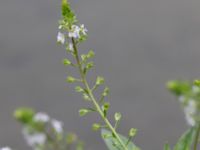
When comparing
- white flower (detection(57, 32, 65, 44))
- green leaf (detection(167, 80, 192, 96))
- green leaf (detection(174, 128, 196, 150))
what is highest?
white flower (detection(57, 32, 65, 44))

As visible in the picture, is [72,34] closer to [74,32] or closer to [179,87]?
[74,32]

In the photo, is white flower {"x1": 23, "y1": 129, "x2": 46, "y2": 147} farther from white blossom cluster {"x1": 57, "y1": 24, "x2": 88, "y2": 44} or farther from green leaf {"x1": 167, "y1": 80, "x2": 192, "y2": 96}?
white blossom cluster {"x1": 57, "y1": 24, "x2": 88, "y2": 44}

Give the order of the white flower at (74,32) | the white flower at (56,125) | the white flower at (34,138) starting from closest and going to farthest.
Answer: the white flower at (34,138) < the white flower at (56,125) < the white flower at (74,32)

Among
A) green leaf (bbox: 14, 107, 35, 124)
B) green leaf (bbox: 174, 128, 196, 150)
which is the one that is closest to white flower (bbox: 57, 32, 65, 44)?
green leaf (bbox: 174, 128, 196, 150)

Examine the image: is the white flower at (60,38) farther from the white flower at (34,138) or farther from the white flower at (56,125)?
the white flower at (34,138)

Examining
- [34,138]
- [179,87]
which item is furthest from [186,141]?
[34,138]

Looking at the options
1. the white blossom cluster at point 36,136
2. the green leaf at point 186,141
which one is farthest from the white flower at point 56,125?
the green leaf at point 186,141

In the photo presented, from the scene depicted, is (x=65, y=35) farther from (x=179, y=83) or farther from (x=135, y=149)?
(x=179, y=83)

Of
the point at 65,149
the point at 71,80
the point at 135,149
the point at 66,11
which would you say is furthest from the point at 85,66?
the point at 65,149

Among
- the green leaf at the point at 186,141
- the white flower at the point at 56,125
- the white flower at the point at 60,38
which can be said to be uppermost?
the white flower at the point at 60,38
